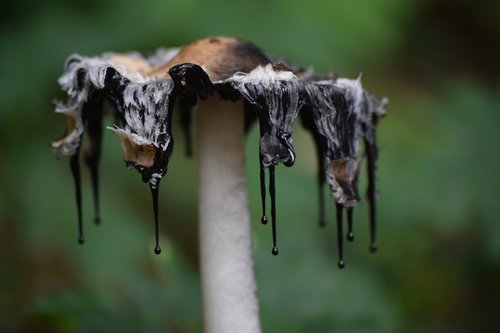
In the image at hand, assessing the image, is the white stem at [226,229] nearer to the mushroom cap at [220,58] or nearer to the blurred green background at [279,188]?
the mushroom cap at [220,58]

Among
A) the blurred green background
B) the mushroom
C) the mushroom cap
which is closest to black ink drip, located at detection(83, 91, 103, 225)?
the mushroom

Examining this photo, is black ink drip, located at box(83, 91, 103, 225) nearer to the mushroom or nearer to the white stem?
the mushroom

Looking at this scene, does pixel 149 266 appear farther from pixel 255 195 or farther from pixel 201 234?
pixel 201 234

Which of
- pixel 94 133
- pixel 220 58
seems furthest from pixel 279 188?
pixel 220 58

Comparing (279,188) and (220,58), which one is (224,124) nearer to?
(220,58)

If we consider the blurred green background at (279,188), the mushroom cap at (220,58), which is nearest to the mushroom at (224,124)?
the mushroom cap at (220,58)

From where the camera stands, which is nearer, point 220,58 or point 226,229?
point 220,58

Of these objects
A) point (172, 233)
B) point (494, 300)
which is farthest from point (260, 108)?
point (172, 233)

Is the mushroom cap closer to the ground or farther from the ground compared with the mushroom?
farther from the ground
